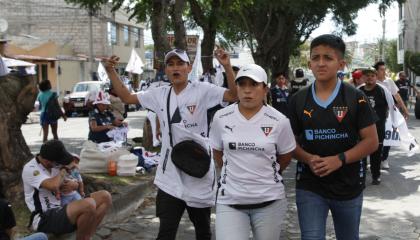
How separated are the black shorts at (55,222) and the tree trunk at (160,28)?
6.78 meters

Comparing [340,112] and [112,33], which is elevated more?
[112,33]

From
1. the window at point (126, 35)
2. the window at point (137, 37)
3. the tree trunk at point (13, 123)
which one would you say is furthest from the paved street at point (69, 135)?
the window at point (137, 37)

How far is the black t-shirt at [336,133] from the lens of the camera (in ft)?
12.0

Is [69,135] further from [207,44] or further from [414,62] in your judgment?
[414,62]

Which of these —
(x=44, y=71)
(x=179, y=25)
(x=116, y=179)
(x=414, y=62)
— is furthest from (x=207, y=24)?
(x=414, y=62)

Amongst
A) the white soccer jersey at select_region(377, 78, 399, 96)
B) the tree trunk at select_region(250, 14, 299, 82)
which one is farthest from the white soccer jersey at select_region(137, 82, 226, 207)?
the tree trunk at select_region(250, 14, 299, 82)

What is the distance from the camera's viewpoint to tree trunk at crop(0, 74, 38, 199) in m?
6.39

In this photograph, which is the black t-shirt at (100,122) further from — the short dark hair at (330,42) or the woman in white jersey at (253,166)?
the short dark hair at (330,42)

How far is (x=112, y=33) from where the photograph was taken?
50.2m

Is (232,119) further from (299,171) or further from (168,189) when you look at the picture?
(168,189)

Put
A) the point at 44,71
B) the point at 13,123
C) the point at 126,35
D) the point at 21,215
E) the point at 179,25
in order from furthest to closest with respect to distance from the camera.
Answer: the point at 126,35
the point at 44,71
the point at 179,25
the point at 13,123
the point at 21,215

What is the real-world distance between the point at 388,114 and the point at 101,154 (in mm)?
4741

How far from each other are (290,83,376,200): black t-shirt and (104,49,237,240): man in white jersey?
1067 millimetres

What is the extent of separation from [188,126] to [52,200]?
5.06 feet
